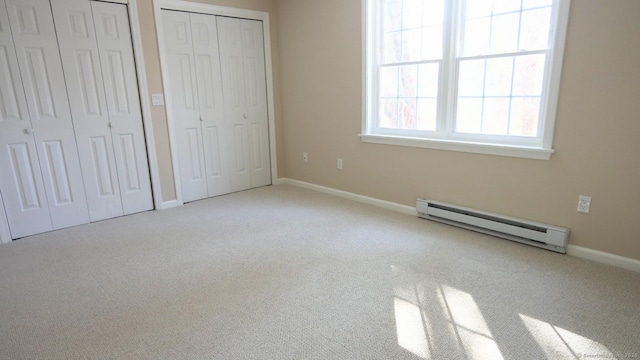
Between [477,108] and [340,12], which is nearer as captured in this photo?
[477,108]

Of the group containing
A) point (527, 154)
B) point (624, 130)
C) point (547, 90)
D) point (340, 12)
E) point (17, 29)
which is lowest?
point (527, 154)

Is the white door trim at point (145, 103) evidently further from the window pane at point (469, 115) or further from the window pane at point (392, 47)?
the window pane at point (469, 115)

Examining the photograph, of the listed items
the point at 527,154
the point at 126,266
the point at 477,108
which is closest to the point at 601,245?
the point at 527,154

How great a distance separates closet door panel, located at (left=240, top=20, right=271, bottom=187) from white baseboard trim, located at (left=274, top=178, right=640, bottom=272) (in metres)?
0.33

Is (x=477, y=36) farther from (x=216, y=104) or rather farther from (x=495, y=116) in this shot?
(x=216, y=104)

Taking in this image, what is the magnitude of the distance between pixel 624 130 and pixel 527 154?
1.91 ft

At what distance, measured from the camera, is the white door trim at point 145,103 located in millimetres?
3508

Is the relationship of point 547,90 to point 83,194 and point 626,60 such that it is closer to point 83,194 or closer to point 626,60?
point 626,60

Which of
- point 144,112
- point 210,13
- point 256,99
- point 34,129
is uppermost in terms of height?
point 210,13

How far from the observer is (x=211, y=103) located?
421cm

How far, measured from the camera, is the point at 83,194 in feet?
11.5

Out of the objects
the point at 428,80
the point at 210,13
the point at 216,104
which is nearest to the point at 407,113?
the point at 428,80

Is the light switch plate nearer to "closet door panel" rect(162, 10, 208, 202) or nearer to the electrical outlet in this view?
"closet door panel" rect(162, 10, 208, 202)

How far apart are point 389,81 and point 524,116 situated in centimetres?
132
